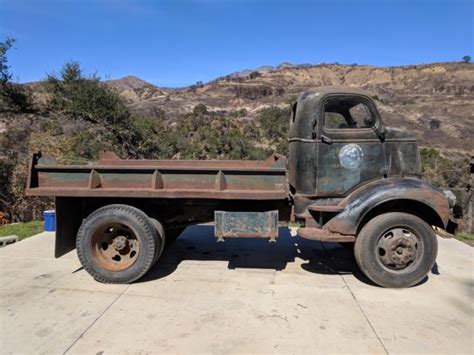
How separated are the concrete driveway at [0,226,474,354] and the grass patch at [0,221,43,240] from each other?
4.64 feet

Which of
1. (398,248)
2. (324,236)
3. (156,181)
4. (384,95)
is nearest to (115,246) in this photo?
(156,181)

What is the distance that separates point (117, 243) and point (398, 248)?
331 cm

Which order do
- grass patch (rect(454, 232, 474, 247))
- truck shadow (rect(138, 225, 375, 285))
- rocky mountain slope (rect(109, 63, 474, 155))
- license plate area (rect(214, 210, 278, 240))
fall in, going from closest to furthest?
license plate area (rect(214, 210, 278, 240)) < truck shadow (rect(138, 225, 375, 285)) < grass patch (rect(454, 232, 474, 247)) < rocky mountain slope (rect(109, 63, 474, 155))

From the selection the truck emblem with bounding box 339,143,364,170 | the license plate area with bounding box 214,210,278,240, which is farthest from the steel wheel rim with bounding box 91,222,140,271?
the truck emblem with bounding box 339,143,364,170

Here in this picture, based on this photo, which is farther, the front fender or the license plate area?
the license plate area

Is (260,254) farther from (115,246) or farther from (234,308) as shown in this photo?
(115,246)

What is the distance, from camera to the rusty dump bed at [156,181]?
15.0 ft

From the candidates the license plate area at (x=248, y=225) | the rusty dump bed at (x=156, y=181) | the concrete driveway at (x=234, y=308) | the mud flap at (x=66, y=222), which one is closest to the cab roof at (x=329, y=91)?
the rusty dump bed at (x=156, y=181)

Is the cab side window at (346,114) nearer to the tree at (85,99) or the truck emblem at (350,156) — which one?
the truck emblem at (350,156)

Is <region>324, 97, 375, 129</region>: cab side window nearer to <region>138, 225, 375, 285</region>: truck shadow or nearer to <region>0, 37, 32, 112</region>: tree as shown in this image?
<region>138, 225, 375, 285</region>: truck shadow

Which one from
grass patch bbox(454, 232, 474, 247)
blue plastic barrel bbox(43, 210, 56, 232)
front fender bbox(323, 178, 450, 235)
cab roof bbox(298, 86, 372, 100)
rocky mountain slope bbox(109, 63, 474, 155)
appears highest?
rocky mountain slope bbox(109, 63, 474, 155)

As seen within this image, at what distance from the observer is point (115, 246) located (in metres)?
4.76

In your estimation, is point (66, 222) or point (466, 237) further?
point (466, 237)

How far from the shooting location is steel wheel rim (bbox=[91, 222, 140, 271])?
185 inches
